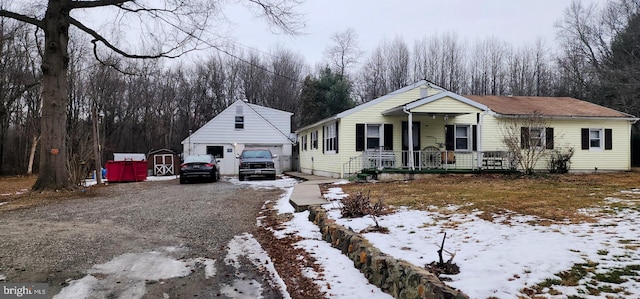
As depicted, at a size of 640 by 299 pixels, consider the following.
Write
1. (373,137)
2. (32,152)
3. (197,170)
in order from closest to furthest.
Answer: (373,137)
(197,170)
(32,152)

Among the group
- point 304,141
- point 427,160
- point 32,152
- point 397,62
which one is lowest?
point 427,160

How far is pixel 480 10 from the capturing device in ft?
76.4

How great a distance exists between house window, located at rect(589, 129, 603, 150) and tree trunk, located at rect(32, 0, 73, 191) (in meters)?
21.3

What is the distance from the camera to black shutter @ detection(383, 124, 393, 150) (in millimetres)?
16812

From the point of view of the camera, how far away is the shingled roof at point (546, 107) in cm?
1806

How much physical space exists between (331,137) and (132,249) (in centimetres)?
1291

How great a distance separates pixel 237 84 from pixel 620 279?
127 ft

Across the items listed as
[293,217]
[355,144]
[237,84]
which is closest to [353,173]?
[355,144]

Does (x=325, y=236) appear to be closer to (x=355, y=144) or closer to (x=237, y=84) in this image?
(x=355, y=144)

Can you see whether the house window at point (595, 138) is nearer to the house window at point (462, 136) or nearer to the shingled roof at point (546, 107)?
the shingled roof at point (546, 107)

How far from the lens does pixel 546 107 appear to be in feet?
63.1

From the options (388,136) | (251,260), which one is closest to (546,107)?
(388,136)

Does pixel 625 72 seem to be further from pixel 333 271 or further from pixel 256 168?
pixel 333 271

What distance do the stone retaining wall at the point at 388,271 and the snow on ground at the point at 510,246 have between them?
0.89ft
